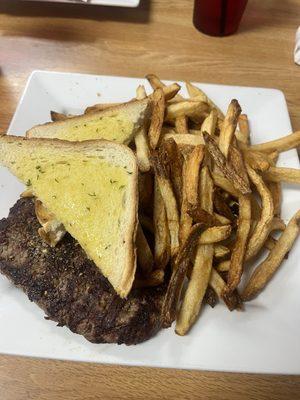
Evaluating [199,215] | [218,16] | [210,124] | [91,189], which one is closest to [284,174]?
[210,124]

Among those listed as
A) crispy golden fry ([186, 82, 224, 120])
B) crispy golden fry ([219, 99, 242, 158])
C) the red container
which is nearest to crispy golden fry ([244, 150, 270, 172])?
crispy golden fry ([219, 99, 242, 158])

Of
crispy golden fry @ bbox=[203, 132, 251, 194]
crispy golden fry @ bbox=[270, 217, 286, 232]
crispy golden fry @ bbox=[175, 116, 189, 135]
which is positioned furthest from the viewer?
crispy golden fry @ bbox=[175, 116, 189, 135]

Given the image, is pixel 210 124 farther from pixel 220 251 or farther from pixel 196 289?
pixel 196 289

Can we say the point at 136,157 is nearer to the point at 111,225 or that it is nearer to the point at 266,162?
the point at 111,225

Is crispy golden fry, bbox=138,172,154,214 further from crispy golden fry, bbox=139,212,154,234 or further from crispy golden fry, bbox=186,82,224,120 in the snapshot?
crispy golden fry, bbox=186,82,224,120

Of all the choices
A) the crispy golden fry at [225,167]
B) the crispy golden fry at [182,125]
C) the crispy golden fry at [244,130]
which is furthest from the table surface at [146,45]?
the crispy golden fry at [225,167]

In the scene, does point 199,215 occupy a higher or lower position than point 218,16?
lower

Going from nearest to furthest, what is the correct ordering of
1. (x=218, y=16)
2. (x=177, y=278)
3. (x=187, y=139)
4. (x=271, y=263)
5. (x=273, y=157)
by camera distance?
(x=177, y=278), (x=271, y=263), (x=187, y=139), (x=273, y=157), (x=218, y=16)
